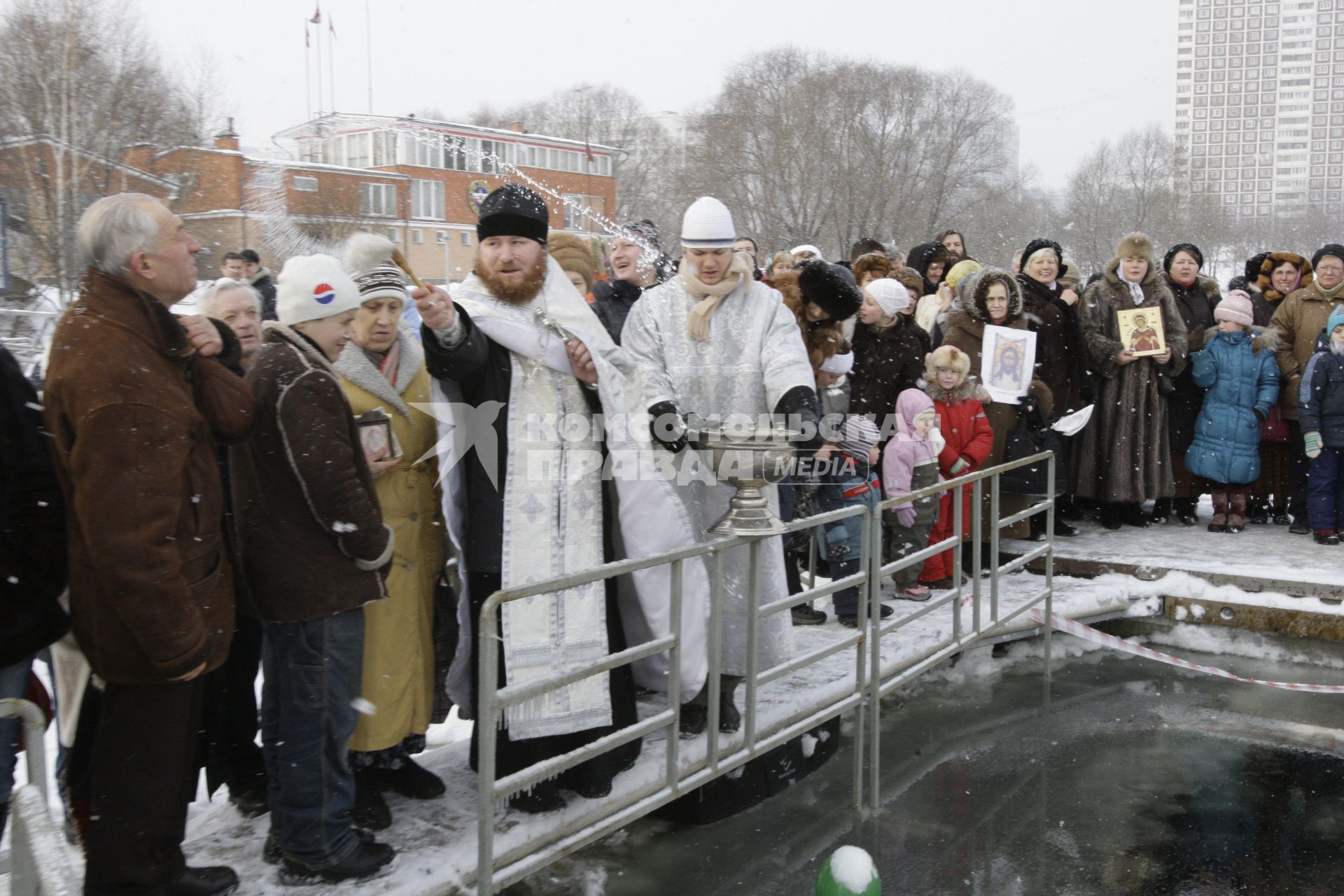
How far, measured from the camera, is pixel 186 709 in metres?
2.89

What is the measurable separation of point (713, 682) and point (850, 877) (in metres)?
0.87

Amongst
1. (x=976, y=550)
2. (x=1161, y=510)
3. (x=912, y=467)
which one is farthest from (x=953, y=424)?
(x=1161, y=510)

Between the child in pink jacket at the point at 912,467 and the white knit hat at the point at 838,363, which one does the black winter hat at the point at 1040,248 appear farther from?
the white knit hat at the point at 838,363

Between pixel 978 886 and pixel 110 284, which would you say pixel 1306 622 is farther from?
pixel 110 284

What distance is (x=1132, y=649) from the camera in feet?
20.8

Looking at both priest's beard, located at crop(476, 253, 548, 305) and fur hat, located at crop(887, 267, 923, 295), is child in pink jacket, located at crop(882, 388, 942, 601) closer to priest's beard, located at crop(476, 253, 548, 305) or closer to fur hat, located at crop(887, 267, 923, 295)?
fur hat, located at crop(887, 267, 923, 295)

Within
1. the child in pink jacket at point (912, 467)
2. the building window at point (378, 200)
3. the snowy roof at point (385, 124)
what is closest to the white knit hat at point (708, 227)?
the child in pink jacket at point (912, 467)

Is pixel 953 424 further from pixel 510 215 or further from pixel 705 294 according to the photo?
pixel 510 215

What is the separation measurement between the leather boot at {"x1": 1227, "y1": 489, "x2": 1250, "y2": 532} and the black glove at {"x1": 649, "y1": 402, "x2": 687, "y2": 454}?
5796 mm

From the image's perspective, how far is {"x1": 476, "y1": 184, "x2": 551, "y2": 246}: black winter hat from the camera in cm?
352

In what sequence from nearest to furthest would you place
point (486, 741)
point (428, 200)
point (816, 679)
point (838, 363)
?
1. point (486, 741)
2. point (816, 679)
3. point (838, 363)
4. point (428, 200)

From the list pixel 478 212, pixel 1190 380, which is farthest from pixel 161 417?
pixel 1190 380

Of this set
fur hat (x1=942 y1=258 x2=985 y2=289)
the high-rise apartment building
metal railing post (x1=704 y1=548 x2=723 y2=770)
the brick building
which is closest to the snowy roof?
the brick building

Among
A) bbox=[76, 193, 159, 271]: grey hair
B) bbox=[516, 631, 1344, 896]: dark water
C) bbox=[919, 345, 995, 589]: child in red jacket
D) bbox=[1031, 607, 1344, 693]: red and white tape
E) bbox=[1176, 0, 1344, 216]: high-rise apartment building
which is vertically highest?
bbox=[1176, 0, 1344, 216]: high-rise apartment building
